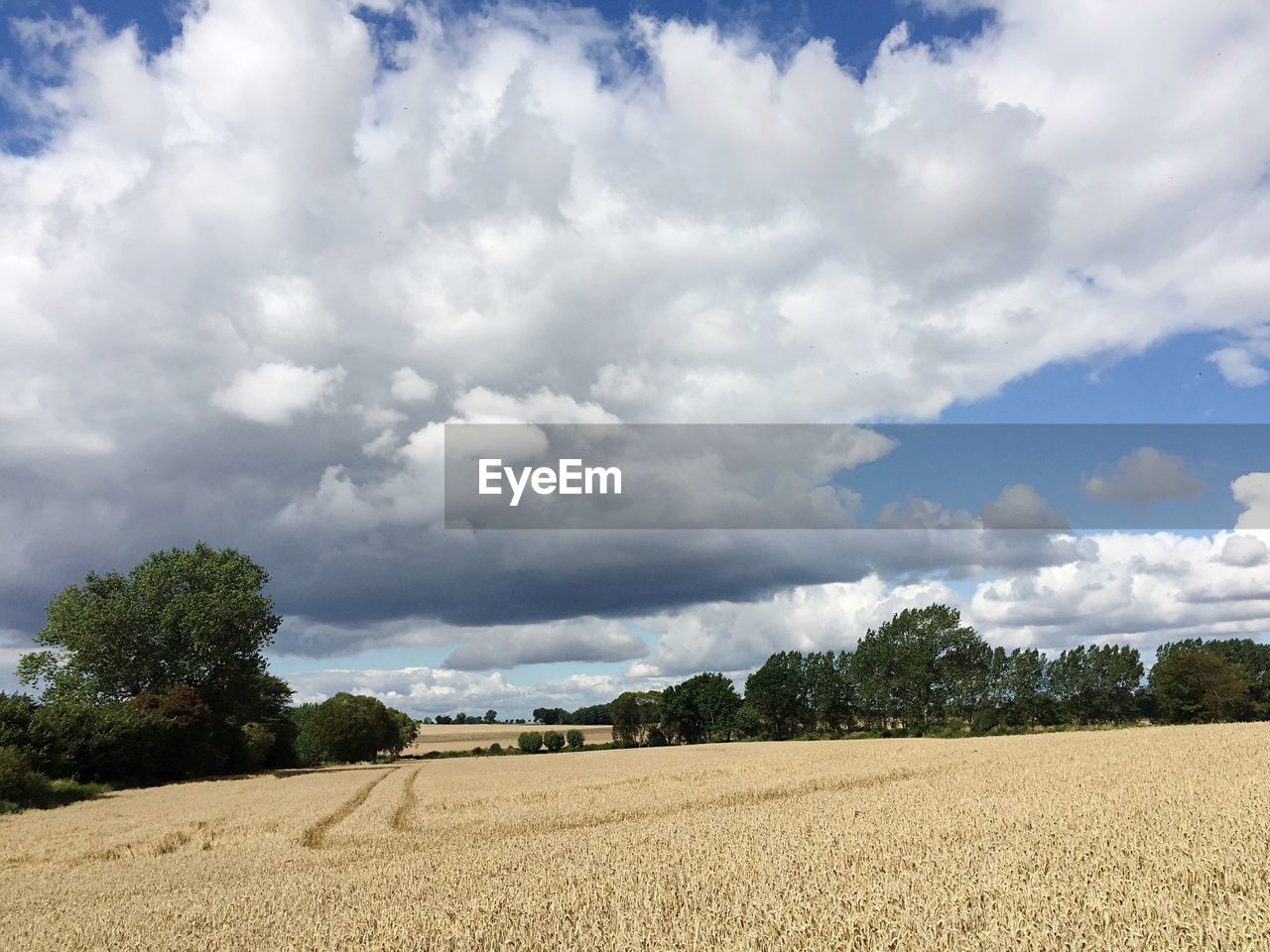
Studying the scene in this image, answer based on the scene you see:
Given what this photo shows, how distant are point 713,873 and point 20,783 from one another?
38.9 metres

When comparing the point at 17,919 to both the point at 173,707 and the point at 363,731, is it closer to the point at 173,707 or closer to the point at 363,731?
the point at 173,707

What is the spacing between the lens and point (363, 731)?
99.3 metres

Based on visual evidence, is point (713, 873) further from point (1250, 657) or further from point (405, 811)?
point (1250, 657)

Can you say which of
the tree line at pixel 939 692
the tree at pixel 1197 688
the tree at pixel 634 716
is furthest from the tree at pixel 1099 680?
the tree at pixel 634 716

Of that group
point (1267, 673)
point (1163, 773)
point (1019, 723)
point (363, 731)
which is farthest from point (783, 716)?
point (1163, 773)

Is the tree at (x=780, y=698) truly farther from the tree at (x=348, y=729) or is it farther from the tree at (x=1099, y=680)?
the tree at (x=348, y=729)

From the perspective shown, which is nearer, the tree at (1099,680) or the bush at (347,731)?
the bush at (347,731)

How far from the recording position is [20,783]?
1433 inches

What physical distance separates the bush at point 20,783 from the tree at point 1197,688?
119 meters

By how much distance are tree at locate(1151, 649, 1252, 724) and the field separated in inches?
3760

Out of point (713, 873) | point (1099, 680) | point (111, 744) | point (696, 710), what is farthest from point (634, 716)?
point (713, 873)

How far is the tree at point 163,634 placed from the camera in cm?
A: 6250

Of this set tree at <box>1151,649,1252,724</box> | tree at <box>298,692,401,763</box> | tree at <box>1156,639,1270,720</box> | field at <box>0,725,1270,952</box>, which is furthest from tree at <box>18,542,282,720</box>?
tree at <box>1156,639,1270,720</box>

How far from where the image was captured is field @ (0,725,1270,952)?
26.5 feet
